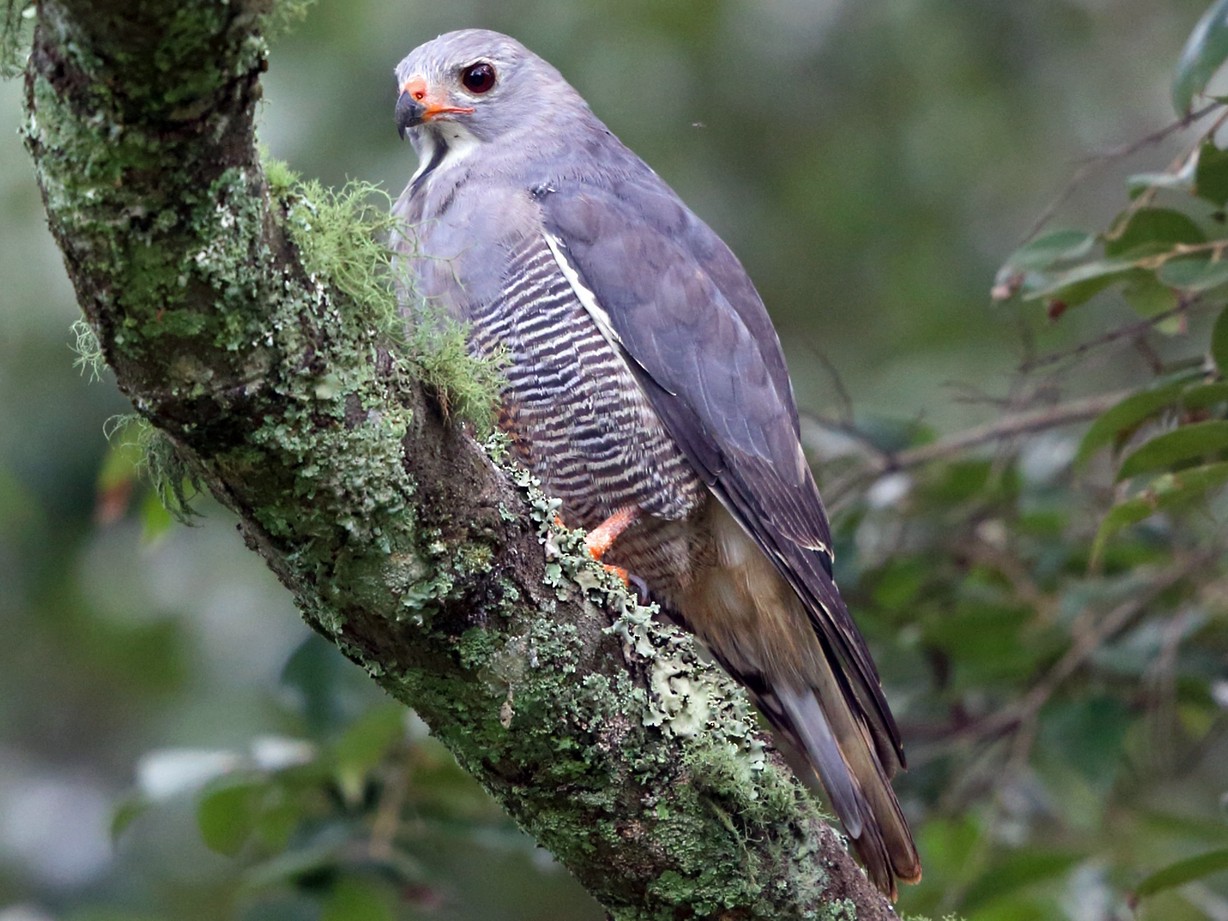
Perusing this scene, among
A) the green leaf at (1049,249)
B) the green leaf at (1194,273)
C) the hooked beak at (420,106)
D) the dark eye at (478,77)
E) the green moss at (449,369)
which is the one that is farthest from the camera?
the dark eye at (478,77)

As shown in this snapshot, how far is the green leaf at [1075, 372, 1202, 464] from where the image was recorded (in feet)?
9.62

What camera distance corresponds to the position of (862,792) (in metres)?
2.96

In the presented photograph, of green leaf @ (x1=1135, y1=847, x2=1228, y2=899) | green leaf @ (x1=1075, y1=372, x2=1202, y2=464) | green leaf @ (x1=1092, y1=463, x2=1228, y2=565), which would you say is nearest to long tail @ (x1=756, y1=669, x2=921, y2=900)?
green leaf @ (x1=1135, y1=847, x2=1228, y2=899)

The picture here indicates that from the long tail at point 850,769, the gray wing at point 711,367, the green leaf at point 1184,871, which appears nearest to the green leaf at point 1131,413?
the gray wing at point 711,367

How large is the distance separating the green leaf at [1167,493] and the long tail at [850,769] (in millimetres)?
655

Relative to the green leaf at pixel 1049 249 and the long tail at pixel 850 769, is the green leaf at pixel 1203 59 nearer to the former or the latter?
the green leaf at pixel 1049 249

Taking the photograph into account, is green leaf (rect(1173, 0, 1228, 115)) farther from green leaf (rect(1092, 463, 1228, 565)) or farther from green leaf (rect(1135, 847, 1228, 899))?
green leaf (rect(1135, 847, 1228, 899))

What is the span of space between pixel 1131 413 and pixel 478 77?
1948mm

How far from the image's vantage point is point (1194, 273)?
9.21 feet

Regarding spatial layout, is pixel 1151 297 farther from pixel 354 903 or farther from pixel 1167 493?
pixel 354 903

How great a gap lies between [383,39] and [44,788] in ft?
11.4

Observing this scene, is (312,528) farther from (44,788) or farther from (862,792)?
(44,788)

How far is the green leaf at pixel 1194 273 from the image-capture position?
8.96 ft

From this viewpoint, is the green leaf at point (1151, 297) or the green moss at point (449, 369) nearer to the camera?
the green moss at point (449, 369)
